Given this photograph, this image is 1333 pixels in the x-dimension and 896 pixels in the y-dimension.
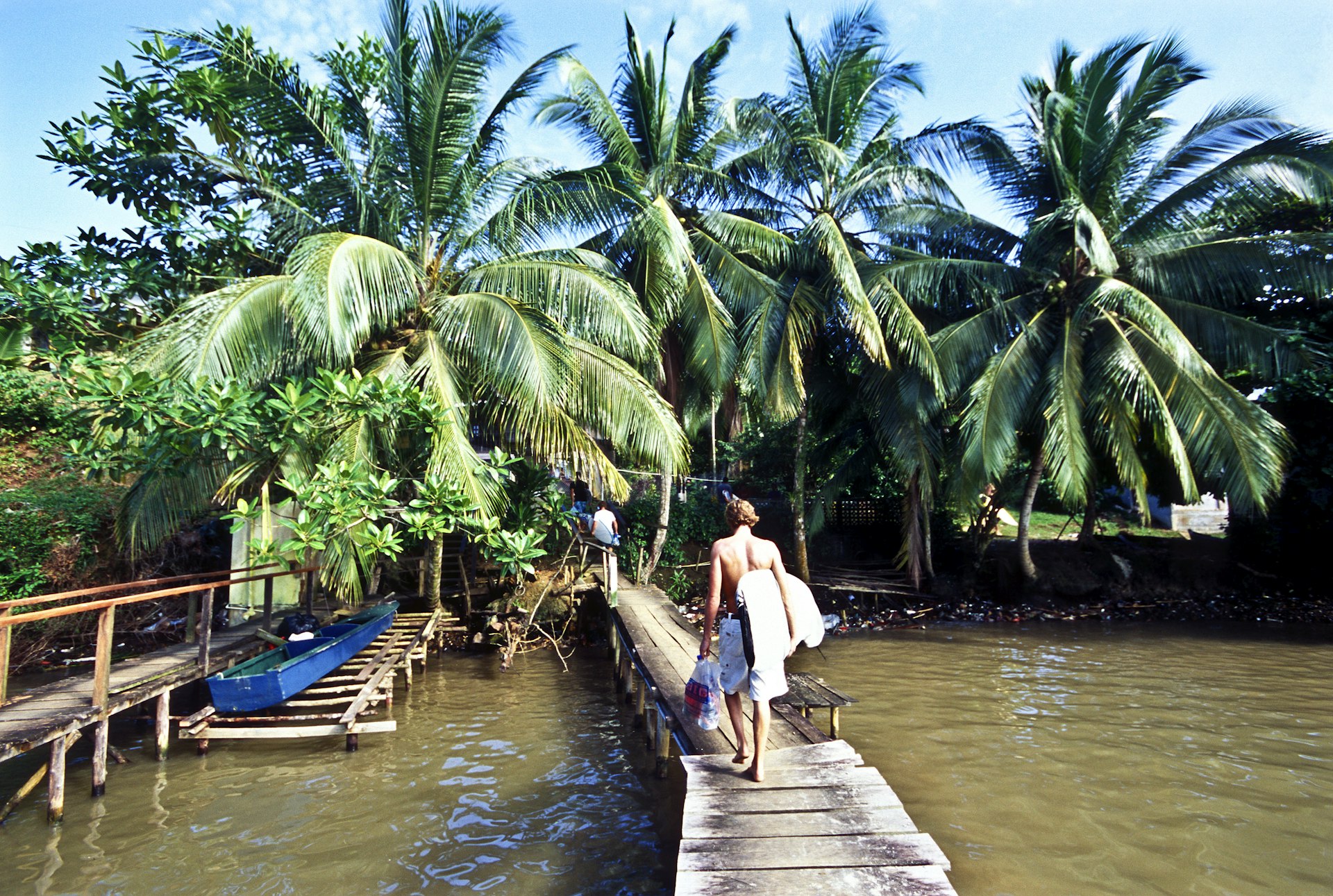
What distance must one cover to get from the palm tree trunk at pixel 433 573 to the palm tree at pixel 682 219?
12.3 feet

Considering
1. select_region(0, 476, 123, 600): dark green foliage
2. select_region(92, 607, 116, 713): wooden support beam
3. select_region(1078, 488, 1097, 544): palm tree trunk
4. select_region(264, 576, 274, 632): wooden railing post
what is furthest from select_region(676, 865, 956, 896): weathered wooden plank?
select_region(1078, 488, 1097, 544): palm tree trunk

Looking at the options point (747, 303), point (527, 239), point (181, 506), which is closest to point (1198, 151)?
point (747, 303)

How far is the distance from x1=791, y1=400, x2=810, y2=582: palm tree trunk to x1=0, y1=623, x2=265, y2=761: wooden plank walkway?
31.0 feet

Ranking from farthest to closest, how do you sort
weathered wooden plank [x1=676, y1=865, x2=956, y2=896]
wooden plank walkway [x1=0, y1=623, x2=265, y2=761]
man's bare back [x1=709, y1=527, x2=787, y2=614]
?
1. wooden plank walkway [x1=0, y1=623, x2=265, y2=761]
2. man's bare back [x1=709, y1=527, x2=787, y2=614]
3. weathered wooden plank [x1=676, y1=865, x2=956, y2=896]

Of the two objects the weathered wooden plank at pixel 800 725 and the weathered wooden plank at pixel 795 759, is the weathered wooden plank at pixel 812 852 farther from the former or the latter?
the weathered wooden plank at pixel 800 725

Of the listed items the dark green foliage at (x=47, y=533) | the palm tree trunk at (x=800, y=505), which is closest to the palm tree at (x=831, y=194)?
the palm tree trunk at (x=800, y=505)

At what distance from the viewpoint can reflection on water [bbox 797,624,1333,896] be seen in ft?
16.2

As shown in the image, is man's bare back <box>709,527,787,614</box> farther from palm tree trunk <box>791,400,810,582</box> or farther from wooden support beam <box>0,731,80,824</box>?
palm tree trunk <box>791,400,810,582</box>

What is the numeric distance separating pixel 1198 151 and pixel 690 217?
8.64 metres

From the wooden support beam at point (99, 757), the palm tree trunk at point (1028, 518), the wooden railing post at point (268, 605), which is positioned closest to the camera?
the wooden support beam at point (99, 757)

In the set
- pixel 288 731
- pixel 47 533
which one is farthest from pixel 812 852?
pixel 47 533

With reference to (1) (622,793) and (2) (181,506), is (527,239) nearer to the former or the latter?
(2) (181,506)

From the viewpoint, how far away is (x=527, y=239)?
11133 mm

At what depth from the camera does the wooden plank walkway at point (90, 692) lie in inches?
220
